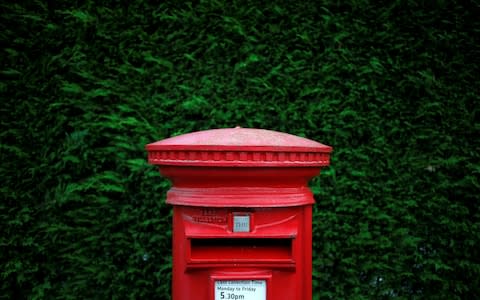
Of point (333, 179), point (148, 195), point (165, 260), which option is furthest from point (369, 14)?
point (165, 260)

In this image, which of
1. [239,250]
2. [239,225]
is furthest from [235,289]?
[239,225]

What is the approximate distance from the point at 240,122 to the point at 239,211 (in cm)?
148

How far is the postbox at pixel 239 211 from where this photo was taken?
1741 millimetres

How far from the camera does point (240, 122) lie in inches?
126

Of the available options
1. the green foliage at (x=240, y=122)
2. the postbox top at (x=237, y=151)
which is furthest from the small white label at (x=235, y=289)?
the green foliage at (x=240, y=122)

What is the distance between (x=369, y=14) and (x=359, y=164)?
1.16 meters

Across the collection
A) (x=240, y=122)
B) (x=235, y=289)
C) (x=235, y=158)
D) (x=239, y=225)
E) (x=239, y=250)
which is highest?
(x=240, y=122)

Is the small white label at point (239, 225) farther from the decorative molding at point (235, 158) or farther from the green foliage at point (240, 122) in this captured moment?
the green foliage at point (240, 122)

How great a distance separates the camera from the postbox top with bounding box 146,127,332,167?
1.70 m

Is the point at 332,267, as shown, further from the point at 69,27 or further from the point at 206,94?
the point at 69,27

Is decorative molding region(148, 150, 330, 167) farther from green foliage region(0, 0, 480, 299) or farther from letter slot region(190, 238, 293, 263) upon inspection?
green foliage region(0, 0, 480, 299)

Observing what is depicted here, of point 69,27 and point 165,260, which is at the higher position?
point 69,27

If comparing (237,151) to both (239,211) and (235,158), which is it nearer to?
(235,158)

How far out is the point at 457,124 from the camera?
3209 mm
